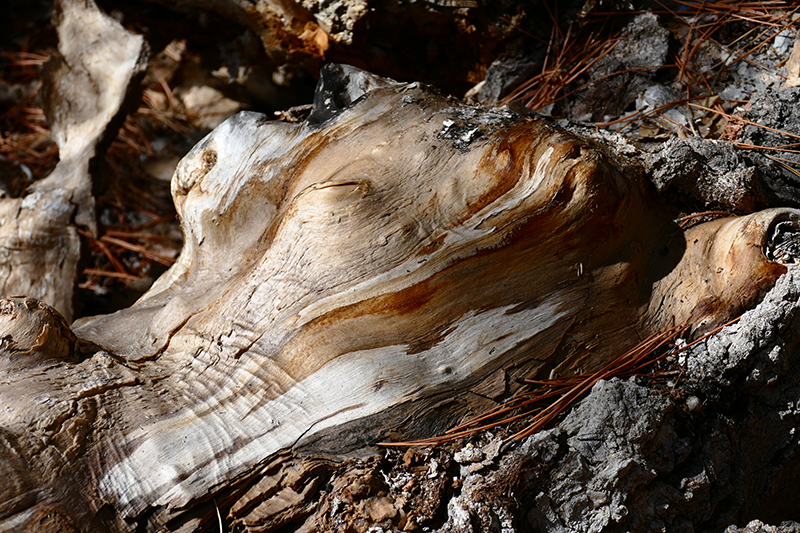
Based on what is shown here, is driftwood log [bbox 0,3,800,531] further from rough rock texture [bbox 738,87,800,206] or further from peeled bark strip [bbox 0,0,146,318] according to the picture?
peeled bark strip [bbox 0,0,146,318]

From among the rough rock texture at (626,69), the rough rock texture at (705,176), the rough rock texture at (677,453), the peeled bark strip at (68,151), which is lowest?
the rough rock texture at (677,453)

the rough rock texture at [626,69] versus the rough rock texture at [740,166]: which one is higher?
the rough rock texture at [626,69]

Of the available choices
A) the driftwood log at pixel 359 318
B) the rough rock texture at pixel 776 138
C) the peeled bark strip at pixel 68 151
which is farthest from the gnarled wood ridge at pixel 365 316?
the peeled bark strip at pixel 68 151

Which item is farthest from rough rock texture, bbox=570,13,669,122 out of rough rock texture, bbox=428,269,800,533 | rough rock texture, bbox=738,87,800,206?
rough rock texture, bbox=428,269,800,533

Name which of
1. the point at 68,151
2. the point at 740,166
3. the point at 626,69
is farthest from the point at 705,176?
the point at 68,151

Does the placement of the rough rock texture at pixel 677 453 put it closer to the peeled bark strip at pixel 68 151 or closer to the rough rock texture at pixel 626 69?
the rough rock texture at pixel 626 69

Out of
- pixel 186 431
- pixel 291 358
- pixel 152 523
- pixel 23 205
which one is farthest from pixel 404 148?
pixel 23 205

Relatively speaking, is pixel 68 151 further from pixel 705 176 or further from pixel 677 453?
pixel 677 453
